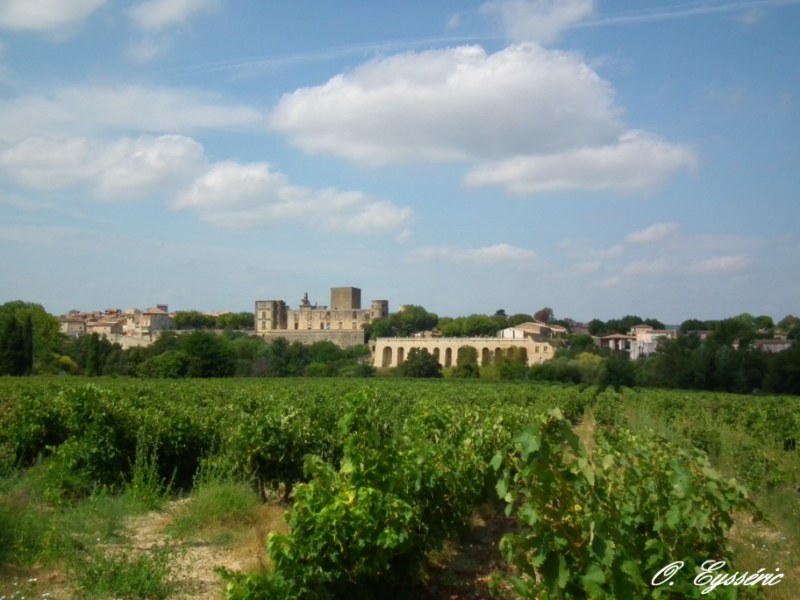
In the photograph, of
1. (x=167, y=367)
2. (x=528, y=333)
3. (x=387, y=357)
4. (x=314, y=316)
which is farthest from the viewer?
(x=314, y=316)

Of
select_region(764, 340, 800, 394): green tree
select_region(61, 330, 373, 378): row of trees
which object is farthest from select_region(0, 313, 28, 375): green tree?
select_region(764, 340, 800, 394): green tree

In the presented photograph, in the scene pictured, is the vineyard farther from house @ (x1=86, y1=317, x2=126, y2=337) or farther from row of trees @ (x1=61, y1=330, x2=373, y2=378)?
house @ (x1=86, y1=317, x2=126, y2=337)

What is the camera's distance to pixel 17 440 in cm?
1023

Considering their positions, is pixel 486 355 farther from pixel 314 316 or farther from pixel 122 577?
pixel 122 577

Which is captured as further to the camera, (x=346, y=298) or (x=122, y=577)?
(x=346, y=298)

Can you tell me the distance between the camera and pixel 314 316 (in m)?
123

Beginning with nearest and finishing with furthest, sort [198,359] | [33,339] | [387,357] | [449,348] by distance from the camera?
[198,359]
[33,339]
[387,357]
[449,348]

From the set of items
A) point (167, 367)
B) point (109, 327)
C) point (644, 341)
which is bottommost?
point (167, 367)

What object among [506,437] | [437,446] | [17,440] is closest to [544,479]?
[437,446]

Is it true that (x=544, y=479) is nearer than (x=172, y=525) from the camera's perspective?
Yes

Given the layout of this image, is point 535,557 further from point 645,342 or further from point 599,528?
point 645,342

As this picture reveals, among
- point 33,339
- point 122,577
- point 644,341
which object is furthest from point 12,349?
point 644,341

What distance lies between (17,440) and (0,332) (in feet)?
181

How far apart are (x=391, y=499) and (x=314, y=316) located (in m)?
119
